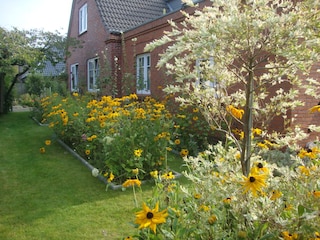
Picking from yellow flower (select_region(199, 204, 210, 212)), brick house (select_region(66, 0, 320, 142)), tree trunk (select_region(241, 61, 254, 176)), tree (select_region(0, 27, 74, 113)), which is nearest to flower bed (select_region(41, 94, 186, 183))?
tree trunk (select_region(241, 61, 254, 176))

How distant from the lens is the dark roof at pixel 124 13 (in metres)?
14.2

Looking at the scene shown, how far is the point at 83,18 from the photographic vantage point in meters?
17.4

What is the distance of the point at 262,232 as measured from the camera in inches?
82.7

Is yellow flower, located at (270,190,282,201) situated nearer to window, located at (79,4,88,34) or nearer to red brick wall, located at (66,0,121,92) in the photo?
red brick wall, located at (66,0,121,92)

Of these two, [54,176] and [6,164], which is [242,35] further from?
[6,164]

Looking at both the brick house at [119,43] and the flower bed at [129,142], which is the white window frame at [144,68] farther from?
the flower bed at [129,142]

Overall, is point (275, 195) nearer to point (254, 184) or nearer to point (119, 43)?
point (254, 184)

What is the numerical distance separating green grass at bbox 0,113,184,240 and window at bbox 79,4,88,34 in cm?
1157

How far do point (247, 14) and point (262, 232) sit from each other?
60.8 inches

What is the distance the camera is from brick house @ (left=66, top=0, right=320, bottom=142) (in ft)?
35.2

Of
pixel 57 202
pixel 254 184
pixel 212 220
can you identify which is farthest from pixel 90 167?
pixel 254 184

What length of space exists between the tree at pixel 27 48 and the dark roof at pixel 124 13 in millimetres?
2706

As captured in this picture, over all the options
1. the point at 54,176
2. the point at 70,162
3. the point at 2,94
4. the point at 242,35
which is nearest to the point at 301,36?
the point at 242,35

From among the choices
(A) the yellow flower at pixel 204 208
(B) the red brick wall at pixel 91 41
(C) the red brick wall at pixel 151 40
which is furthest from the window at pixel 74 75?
(A) the yellow flower at pixel 204 208
